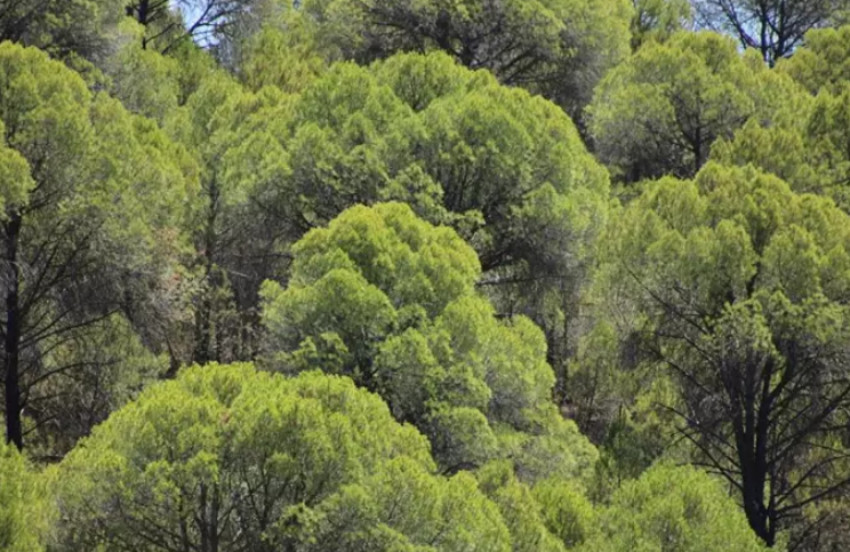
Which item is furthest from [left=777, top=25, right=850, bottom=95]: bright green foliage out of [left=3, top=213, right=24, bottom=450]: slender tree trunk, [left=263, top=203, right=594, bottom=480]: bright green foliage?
[left=3, top=213, right=24, bottom=450]: slender tree trunk

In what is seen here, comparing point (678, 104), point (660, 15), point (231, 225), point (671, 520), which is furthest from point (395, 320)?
point (660, 15)

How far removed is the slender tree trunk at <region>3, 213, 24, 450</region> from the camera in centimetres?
1848

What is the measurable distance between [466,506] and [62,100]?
29.5ft

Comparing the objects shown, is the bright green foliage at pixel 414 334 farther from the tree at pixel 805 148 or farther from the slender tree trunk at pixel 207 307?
the tree at pixel 805 148

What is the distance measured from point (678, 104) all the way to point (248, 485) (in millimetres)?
19304

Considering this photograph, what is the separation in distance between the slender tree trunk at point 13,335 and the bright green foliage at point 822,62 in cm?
2044

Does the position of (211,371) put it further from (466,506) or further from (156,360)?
(156,360)

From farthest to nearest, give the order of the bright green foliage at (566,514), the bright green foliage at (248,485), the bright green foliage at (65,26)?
the bright green foliage at (65,26), the bright green foliage at (566,514), the bright green foliage at (248,485)

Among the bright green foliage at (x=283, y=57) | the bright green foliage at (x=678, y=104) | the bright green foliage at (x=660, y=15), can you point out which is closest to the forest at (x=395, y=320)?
the bright green foliage at (x=678, y=104)

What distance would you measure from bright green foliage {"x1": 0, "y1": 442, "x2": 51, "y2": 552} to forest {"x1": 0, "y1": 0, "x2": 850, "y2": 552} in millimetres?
32

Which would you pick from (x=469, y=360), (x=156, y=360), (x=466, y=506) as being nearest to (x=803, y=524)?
(x=469, y=360)

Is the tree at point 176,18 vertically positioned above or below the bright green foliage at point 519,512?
above

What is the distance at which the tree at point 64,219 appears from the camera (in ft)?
61.2

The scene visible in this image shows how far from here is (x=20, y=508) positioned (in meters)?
13.2
